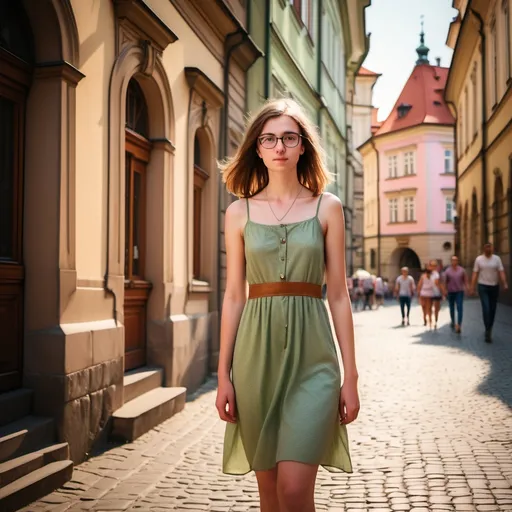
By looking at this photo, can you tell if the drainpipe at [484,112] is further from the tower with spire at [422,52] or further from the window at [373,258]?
the tower with spire at [422,52]

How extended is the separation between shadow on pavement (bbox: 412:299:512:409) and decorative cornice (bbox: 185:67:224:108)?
495cm

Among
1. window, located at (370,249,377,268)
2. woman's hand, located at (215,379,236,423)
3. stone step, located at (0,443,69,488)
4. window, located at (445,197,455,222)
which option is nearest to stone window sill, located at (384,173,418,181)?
window, located at (445,197,455,222)

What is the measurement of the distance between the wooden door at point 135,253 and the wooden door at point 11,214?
7.74ft

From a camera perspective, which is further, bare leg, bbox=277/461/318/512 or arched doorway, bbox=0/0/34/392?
arched doorway, bbox=0/0/34/392

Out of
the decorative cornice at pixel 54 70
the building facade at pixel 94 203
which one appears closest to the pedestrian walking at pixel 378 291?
the building facade at pixel 94 203

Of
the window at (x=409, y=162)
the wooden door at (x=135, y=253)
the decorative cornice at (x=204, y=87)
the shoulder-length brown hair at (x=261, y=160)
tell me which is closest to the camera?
the shoulder-length brown hair at (x=261, y=160)

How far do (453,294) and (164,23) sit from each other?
35.9ft

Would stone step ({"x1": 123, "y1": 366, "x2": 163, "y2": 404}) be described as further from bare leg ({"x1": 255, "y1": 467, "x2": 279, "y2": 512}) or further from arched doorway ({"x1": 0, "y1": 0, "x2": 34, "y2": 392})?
bare leg ({"x1": 255, "y1": 467, "x2": 279, "y2": 512})

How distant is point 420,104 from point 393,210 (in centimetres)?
791

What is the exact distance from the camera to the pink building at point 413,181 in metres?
57.4

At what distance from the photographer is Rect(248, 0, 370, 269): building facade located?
14.4 m

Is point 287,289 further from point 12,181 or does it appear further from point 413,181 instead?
point 413,181

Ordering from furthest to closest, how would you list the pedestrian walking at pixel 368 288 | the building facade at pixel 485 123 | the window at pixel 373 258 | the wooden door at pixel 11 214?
the window at pixel 373 258, the pedestrian walking at pixel 368 288, the building facade at pixel 485 123, the wooden door at pixel 11 214

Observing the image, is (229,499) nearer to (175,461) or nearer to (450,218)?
(175,461)
